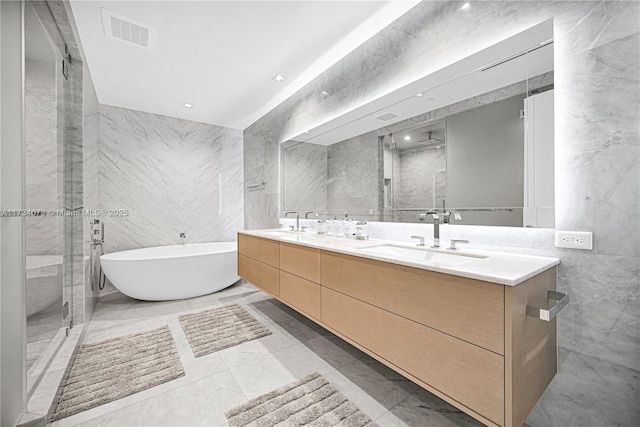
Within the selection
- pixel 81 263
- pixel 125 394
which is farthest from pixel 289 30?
pixel 125 394

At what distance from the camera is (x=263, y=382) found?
1.75m

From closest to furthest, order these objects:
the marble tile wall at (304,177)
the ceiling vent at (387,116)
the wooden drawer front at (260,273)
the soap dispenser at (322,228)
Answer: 1. the ceiling vent at (387,116)
2. the wooden drawer front at (260,273)
3. the soap dispenser at (322,228)
4. the marble tile wall at (304,177)

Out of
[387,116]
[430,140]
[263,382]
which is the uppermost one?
[387,116]

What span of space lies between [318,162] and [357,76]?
3.01 feet

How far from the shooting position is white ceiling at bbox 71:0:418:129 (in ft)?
6.66

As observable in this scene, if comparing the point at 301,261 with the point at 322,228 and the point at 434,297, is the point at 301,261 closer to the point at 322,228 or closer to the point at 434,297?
the point at 322,228

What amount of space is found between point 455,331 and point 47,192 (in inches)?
98.3

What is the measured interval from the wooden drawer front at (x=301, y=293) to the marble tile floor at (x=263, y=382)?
34cm

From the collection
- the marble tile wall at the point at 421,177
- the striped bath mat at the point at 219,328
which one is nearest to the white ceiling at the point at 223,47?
the marble tile wall at the point at 421,177

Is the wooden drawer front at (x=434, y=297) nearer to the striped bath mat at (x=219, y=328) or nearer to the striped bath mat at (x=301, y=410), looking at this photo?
the striped bath mat at (x=301, y=410)

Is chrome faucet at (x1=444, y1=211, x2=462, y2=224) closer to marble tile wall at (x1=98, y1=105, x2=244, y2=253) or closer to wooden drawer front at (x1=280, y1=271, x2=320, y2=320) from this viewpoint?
wooden drawer front at (x1=280, y1=271, x2=320, y2=320)

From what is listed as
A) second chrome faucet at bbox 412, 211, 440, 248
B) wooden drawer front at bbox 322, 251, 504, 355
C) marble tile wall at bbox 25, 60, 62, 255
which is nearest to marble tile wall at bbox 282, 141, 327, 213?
second chrome faucet at bbox 412, 211, 440, 248

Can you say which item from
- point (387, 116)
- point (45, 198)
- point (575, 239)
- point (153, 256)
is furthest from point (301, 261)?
point (153, 256)

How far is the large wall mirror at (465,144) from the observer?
1.42 metres
